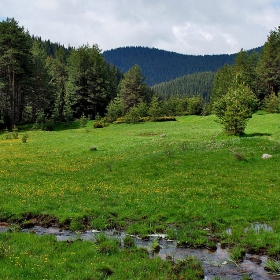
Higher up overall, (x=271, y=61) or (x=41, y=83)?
(x=271, y=61)

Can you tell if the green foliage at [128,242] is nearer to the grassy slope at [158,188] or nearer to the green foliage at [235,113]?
the grassy slope at [158,188]

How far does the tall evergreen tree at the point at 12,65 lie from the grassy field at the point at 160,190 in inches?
1475

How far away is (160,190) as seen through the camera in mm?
19797

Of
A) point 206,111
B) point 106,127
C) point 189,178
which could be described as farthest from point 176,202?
point 206,111

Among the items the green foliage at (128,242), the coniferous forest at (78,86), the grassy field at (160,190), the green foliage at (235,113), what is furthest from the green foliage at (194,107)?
the green foliage at (128,242)

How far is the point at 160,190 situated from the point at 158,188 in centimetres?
41

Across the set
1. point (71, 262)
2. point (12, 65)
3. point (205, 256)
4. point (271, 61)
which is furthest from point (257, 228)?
point (271, 61)

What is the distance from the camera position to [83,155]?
31.9 metres

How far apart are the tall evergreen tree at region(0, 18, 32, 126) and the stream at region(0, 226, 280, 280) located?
56.3m

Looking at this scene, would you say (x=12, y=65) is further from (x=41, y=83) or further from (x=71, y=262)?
(x=71, y=262)

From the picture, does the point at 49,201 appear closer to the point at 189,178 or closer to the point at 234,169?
the point at 189,178

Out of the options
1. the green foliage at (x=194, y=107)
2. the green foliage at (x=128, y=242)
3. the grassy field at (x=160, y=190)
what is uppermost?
the green foliage at (x=194, y=107)

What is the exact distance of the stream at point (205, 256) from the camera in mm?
10508

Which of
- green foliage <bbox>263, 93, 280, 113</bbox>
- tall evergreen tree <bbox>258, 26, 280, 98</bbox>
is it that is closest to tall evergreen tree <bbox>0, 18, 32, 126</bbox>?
green foliage <bbox>263, 93, 280, 113</bbox>
